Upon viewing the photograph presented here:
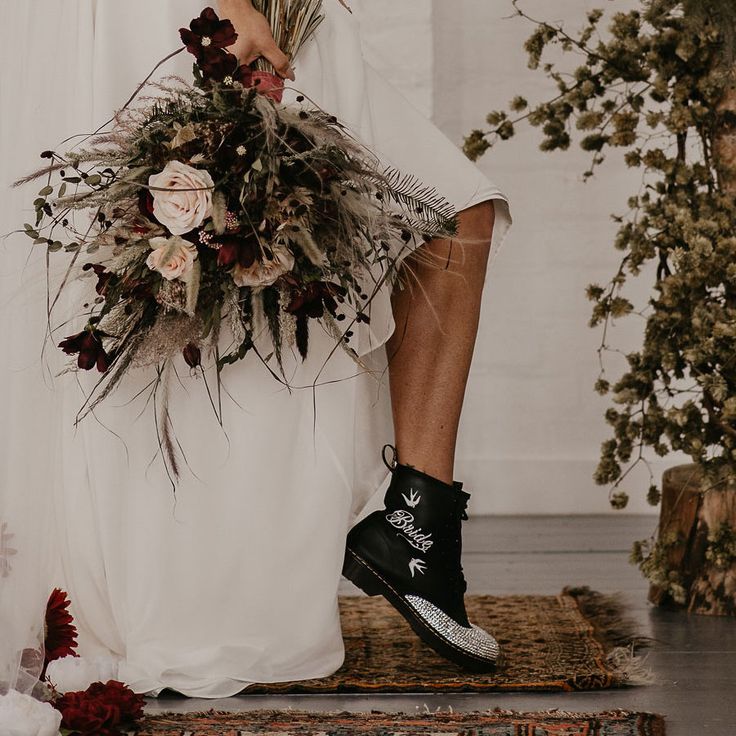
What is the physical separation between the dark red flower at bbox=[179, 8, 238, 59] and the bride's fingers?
0.09 m

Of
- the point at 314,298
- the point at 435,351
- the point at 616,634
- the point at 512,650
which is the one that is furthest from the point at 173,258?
the point at 616,634

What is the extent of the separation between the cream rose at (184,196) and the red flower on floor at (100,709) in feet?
2.01

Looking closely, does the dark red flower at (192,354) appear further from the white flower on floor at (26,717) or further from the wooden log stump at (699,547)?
the wooden log stump at (699,547)

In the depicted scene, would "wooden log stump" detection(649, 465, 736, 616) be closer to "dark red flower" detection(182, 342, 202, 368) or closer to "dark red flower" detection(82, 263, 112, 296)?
"dark red flower" detection(182, 342, 202, 368)

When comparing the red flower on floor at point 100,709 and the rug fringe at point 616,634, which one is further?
the rug fringe at point 616,634

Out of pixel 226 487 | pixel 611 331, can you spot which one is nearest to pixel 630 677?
pixel 226 487

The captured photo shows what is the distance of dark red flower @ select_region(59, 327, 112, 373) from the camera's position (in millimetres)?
1582

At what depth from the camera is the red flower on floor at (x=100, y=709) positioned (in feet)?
4.68

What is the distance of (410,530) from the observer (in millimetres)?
1792

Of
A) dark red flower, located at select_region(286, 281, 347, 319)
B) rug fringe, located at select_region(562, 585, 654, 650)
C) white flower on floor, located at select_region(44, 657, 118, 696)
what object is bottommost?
white flower on floor, located at select_region(44, 657, 118, 696)

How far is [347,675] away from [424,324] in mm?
569

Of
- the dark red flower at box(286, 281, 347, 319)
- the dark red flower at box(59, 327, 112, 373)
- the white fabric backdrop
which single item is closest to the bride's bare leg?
the dark red flower at box(286, 281, 347, 319)

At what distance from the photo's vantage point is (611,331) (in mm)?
3506

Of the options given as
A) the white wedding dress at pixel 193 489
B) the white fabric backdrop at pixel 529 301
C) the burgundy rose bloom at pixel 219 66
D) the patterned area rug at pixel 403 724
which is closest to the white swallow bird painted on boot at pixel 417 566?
the white wedding dress at pixel 193 489
